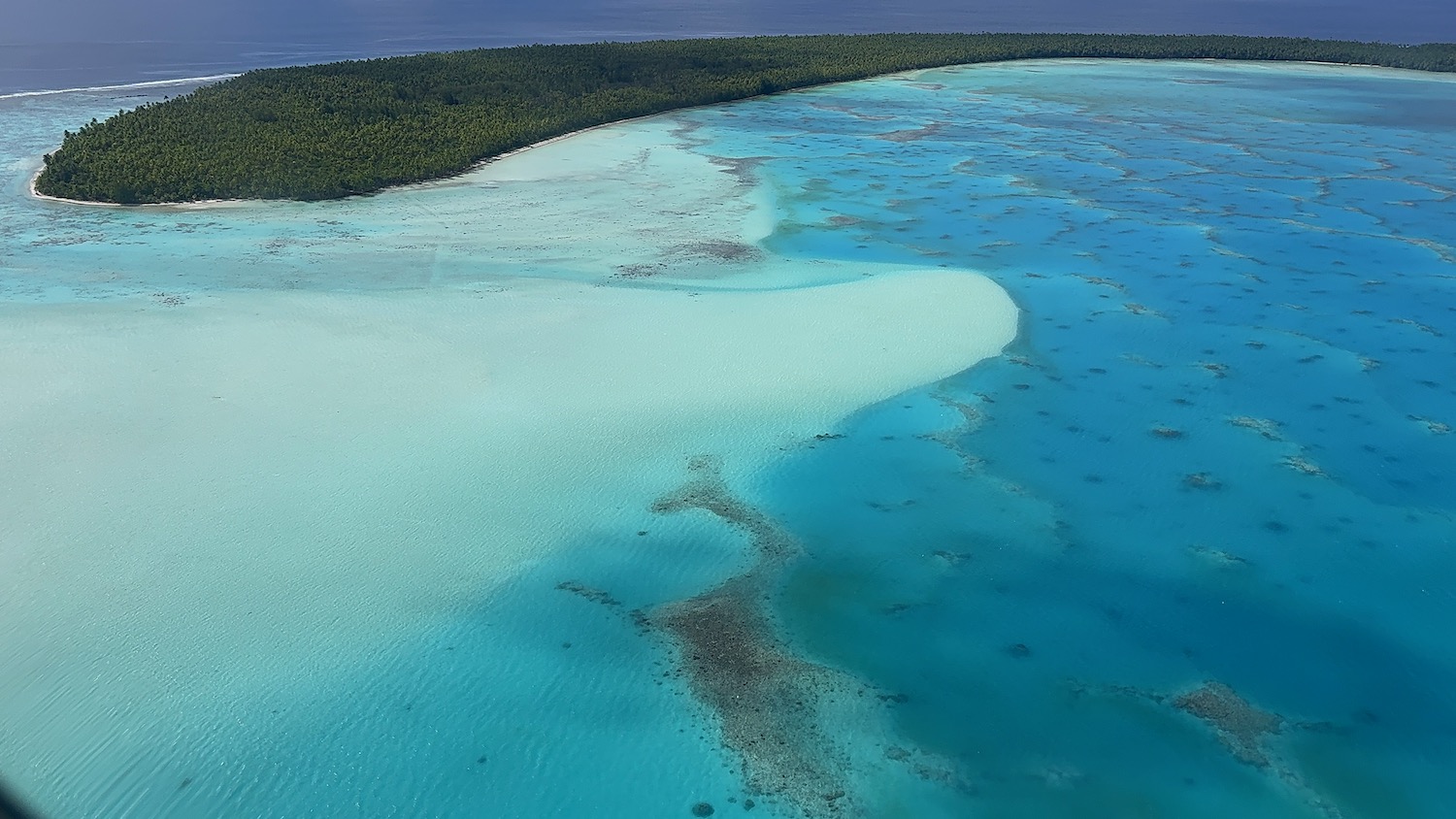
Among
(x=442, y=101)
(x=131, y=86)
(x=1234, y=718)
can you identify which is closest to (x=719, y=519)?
(x=1234, y=718)

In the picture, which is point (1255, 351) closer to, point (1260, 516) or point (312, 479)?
point (1260, 516)

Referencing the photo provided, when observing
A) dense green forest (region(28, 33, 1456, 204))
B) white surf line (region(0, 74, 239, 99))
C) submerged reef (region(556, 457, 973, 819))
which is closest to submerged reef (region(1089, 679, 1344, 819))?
submerged reef (region(556, 457, 973, 819))

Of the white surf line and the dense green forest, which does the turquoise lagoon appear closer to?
the dense green forest

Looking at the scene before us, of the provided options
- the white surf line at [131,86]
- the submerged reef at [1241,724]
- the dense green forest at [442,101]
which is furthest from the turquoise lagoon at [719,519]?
the white surf line at [131,86]

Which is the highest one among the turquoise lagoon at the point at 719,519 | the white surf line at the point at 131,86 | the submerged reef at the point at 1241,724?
the white surf line at the point at 131,86

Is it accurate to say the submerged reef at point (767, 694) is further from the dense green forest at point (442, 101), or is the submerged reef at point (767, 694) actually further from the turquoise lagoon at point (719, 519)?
the dense green forest at point (442, 101)

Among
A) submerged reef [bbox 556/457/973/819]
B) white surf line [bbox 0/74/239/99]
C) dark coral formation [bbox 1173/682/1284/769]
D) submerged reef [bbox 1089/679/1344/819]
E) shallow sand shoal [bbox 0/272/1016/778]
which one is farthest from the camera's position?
white surf line [bbox 0/74/239/99]
